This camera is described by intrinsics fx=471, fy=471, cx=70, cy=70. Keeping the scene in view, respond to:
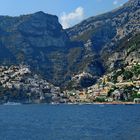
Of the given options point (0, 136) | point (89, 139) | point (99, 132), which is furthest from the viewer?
point (99, 132)

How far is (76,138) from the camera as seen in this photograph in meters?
137

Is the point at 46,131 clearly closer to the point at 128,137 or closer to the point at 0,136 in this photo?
the point at 0,136

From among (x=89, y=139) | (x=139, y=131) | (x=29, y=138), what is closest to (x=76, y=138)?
(x=89, y=139)

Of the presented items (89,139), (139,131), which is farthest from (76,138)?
(139,131)

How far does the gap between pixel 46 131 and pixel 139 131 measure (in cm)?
3224

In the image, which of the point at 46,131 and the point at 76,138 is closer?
the point at 76,138

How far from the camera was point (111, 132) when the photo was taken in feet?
510

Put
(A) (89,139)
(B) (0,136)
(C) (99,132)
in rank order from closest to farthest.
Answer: (A) (89,139) → (B) (0,136) → (C) (99,132)

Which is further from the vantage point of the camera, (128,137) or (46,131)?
(46,131)

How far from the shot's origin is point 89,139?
134m

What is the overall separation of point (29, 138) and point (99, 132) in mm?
27971

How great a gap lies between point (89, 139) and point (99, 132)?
24.0m

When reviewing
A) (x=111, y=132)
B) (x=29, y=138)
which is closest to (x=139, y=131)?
(x=111, y=132)

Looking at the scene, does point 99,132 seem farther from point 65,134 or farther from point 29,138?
point 29,138
